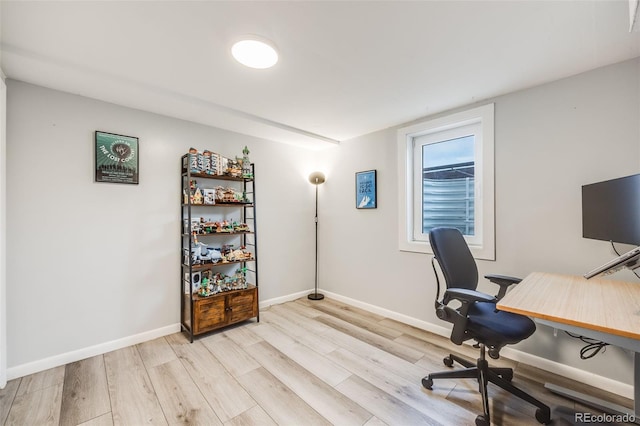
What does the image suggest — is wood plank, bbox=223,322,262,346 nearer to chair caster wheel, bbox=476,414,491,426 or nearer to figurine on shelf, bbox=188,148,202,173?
figurine on shelf, bbox=188,148,202,173

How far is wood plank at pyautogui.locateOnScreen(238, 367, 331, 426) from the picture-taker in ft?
5.13

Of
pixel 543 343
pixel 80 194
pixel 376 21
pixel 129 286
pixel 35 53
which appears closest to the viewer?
pixel 376 21

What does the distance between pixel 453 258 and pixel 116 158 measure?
9.80ft

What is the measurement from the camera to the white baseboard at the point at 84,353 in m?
1.97

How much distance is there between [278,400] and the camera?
173 centimetres

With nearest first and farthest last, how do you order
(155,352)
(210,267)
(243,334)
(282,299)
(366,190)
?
(155,352), (243,334), (210,267), (366,190), (282,299)

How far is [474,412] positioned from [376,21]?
2378 mm

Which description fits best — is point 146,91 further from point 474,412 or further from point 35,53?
point 474,412

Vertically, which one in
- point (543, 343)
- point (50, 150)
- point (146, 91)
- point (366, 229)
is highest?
point (146, 91)

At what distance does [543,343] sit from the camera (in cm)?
206

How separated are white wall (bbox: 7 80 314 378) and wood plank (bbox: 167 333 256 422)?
0.52 metres

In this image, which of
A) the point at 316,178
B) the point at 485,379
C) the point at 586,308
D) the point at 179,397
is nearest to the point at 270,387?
the point at 179,397

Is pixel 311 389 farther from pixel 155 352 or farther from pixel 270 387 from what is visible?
pixel 155 352

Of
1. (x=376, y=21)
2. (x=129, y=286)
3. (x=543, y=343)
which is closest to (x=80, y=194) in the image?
(x=129, y=286)
